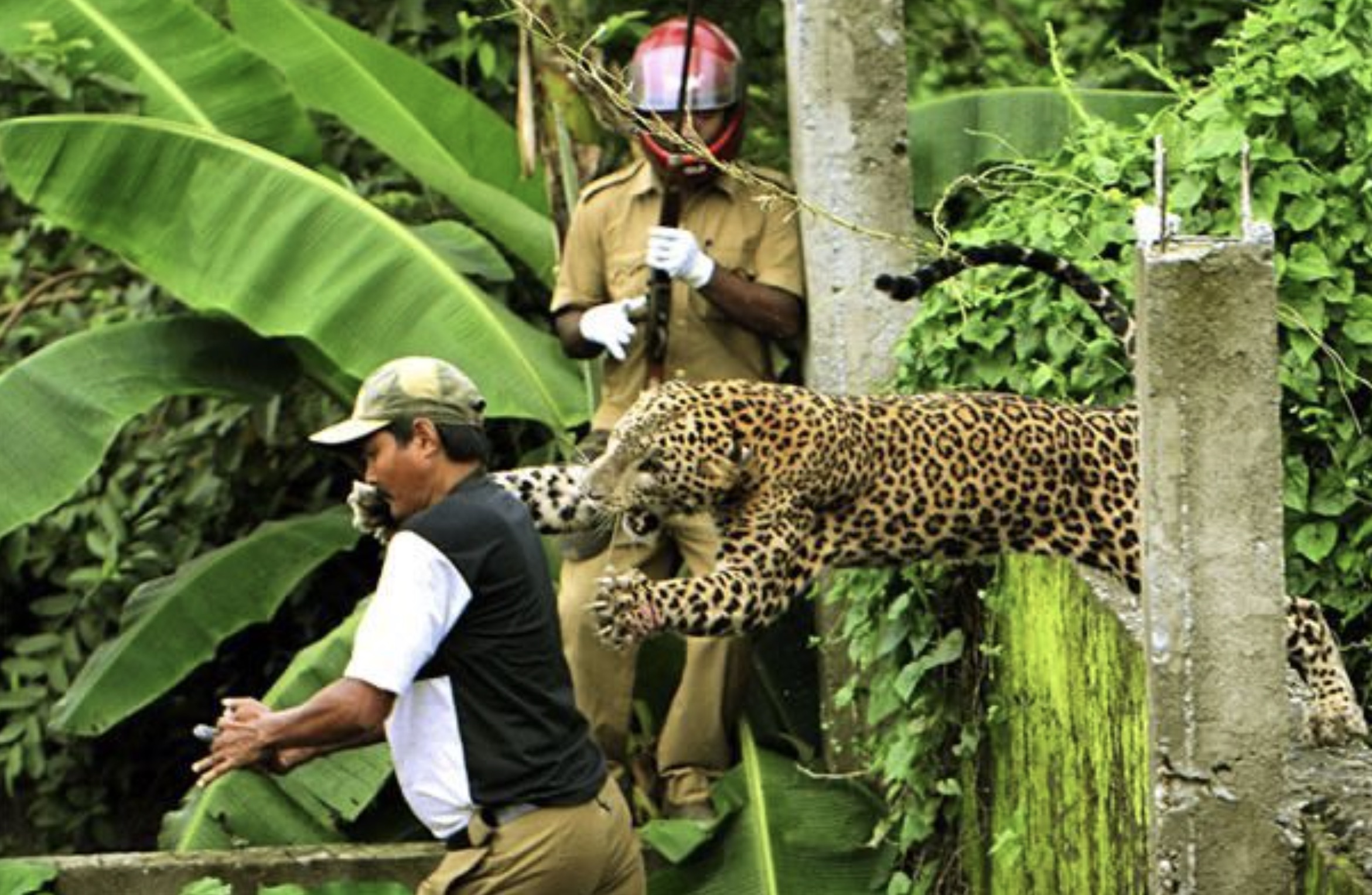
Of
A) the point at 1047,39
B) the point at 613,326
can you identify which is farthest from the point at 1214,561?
the point at 1047,39

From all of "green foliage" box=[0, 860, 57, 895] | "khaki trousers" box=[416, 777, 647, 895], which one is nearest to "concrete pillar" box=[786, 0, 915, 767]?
"green foliage" box=[0, 860, 57, 895]

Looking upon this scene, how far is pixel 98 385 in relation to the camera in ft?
30.6

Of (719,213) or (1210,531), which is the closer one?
(1210,531)

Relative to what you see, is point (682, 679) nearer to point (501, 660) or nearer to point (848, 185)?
point (848, 185)

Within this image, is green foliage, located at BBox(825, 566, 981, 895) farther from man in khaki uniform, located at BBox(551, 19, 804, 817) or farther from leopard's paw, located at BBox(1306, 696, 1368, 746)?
leopard's paw, located at BBox(1306, 696, 1368, 746)

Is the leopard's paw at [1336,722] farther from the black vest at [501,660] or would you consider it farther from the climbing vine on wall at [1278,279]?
the black vest at [501,660]

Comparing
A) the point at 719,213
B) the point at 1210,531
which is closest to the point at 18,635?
the point at 719,213

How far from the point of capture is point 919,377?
7.94 m

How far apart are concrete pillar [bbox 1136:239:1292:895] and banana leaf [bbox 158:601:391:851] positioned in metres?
4.47

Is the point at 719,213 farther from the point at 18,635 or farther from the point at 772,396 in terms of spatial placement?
the point at 18,635

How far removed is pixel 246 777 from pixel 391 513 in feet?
9.53

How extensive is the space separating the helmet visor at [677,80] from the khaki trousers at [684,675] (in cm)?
117

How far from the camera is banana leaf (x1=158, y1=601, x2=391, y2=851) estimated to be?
8.98m

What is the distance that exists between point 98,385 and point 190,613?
804mm
